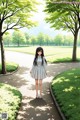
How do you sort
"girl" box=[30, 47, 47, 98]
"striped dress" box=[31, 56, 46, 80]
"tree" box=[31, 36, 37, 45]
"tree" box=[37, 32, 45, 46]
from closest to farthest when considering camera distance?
"girl" box=[30, 47, 47, 98]
"striped dress" box=[31, 56, 46, 80]
"tree" box=[31, 36, 37, 45]
"tree" box=[37, 32, 45, 46]

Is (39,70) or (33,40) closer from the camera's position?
(39,70)

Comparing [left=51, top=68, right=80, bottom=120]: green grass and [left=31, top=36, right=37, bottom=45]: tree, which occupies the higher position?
[left=51, top=68, right=80, bottom=120]: green grass

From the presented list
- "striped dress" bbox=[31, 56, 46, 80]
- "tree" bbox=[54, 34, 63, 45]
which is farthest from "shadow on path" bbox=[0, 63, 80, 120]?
"tree" bbox=[54, 34, 63, 45]

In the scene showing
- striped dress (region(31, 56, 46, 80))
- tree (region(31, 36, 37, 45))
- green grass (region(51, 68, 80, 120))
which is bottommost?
tree (region(31, 36, 37, 45))

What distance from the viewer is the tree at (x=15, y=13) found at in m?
19.5

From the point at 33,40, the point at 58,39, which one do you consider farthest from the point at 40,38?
the point at 58,39

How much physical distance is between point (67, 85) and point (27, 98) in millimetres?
2658

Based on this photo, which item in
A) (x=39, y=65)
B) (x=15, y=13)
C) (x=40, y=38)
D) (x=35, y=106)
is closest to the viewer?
(x=35, y=106)

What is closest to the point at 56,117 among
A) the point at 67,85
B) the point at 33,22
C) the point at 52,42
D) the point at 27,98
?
the point at 27,98

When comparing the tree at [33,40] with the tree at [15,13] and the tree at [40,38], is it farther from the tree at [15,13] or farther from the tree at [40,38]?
the tree at [15,13]

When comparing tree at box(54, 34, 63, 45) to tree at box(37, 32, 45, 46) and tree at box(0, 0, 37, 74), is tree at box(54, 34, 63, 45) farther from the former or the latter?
tree at box(0, 0, 37, 74)

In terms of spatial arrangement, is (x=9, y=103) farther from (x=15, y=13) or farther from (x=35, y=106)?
(x=15, y=13)

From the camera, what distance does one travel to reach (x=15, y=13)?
2083 cm

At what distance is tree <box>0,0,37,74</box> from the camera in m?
19.5
